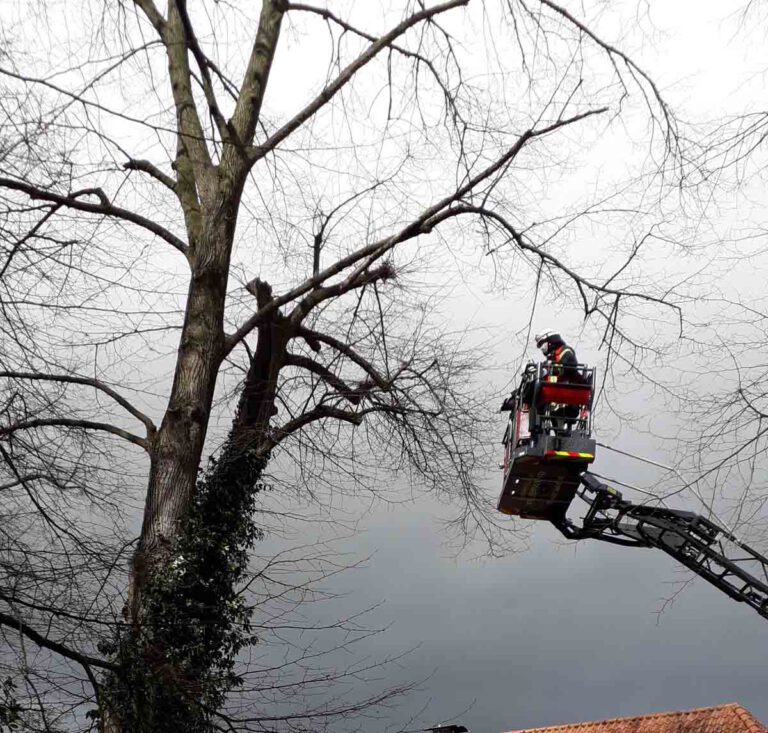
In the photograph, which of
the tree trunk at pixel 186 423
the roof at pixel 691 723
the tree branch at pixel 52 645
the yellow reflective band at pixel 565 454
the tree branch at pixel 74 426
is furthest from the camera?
the roof at pixel 691 723

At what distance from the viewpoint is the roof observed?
2045 centimetres

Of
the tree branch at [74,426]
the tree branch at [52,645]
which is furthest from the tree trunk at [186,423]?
the tree branch at [52,645]

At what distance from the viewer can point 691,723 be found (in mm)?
21469

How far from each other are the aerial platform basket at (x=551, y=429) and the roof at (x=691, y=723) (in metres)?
11.9

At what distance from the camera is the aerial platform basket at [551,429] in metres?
10.3

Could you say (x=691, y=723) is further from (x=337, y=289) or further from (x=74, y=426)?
(x=74, y=426)

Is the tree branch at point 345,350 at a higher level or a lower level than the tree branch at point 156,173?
lower

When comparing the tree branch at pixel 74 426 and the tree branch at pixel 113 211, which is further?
the tree branch at pixel 113 211

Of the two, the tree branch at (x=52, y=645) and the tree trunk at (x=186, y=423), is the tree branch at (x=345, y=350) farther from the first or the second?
the tree branch at (x=52, y=645)

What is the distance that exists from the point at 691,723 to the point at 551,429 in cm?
1348

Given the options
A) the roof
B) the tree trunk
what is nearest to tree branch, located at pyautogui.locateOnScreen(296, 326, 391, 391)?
the tree trunk

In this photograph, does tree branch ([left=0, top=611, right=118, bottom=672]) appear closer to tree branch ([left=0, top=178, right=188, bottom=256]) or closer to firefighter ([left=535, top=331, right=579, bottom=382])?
tree branch ([left=0, top=178, right=188, bottom=256])

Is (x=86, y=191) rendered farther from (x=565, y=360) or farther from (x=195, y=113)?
(x=565, y=360)

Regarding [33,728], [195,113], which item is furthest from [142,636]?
[195,113]
